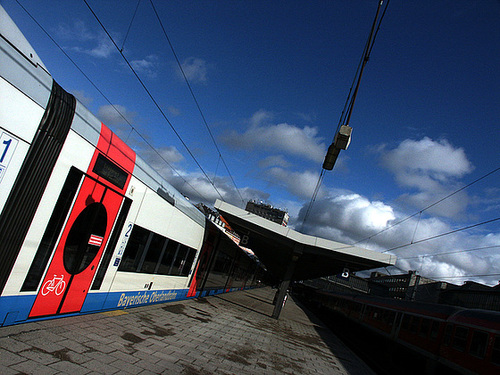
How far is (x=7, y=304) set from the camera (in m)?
3.89

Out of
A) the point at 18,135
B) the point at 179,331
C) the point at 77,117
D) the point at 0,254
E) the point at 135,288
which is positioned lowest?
the point at 179,331

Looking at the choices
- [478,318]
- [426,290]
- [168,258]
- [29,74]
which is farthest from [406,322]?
[426,290]

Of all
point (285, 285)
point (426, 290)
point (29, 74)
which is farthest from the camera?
point (426, 290)

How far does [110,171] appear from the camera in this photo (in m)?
5.25

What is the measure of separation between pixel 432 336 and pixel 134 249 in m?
11.2

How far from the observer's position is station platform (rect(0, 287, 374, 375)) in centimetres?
380

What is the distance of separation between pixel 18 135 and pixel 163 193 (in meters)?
4.10

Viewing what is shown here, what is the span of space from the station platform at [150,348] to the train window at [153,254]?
1.02 m

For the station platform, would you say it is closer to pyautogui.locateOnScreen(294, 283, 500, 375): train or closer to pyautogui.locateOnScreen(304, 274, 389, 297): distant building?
pyautogui.locateOnScreen(294, 283, 500, 375): train

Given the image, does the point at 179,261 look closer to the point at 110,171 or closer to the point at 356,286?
the point at 110,171

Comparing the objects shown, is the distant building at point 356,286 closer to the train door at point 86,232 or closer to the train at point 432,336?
the train at point 432,336

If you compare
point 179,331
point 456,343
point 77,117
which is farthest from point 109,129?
point 456,343

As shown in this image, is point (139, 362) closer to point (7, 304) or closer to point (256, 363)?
point (7, 304)

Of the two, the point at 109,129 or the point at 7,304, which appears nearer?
the point at 7,304
